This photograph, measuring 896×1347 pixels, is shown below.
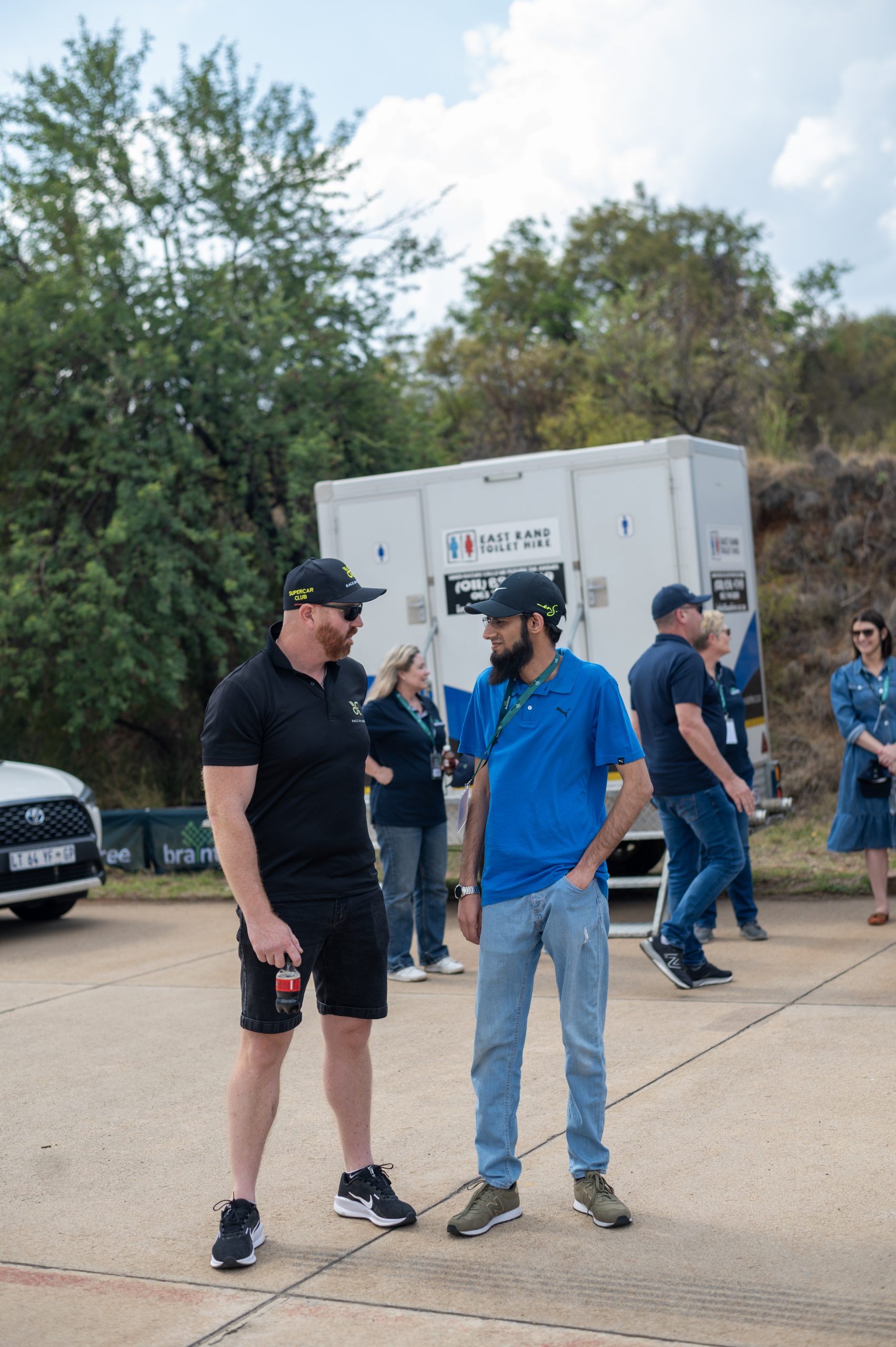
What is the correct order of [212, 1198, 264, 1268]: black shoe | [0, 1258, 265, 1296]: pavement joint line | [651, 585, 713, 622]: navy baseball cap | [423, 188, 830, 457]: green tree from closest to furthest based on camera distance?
[0, 1258, 265, 1296]: pavement joint line
[212, 1198, 264, 1268]: black shoe
[651, 585, 713, 622]: navy baseball cap
[423, 188, 830, 457]: green tree

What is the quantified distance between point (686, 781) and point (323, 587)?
12.1 ft

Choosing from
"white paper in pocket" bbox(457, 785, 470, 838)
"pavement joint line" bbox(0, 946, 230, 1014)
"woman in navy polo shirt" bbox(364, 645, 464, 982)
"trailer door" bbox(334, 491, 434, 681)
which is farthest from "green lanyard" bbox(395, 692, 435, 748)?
"white paper in pocket" bbox(457, 785, 470, 838)

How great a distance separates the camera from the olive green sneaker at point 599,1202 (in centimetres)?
414

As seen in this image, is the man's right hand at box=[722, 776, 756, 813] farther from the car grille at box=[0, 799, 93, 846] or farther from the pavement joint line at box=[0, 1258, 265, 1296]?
the car grille at box=[0, 799, 93, 846]

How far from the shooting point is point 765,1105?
5.22 m

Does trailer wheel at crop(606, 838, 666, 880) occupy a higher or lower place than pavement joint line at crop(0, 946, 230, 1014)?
higher

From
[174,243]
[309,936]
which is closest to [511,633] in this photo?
[309,936]

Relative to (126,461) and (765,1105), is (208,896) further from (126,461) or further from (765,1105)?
(765,1105)

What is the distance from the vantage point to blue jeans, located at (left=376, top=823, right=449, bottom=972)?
803cm

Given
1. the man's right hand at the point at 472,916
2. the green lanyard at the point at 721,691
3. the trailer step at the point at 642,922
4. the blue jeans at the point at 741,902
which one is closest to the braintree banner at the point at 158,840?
the trailer step at the point at 642,922

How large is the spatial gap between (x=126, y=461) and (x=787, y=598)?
7.05 m

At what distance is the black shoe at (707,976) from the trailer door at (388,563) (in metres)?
3.61

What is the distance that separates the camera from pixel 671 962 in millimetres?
7359

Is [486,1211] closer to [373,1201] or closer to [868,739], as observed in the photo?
[373,1201]
